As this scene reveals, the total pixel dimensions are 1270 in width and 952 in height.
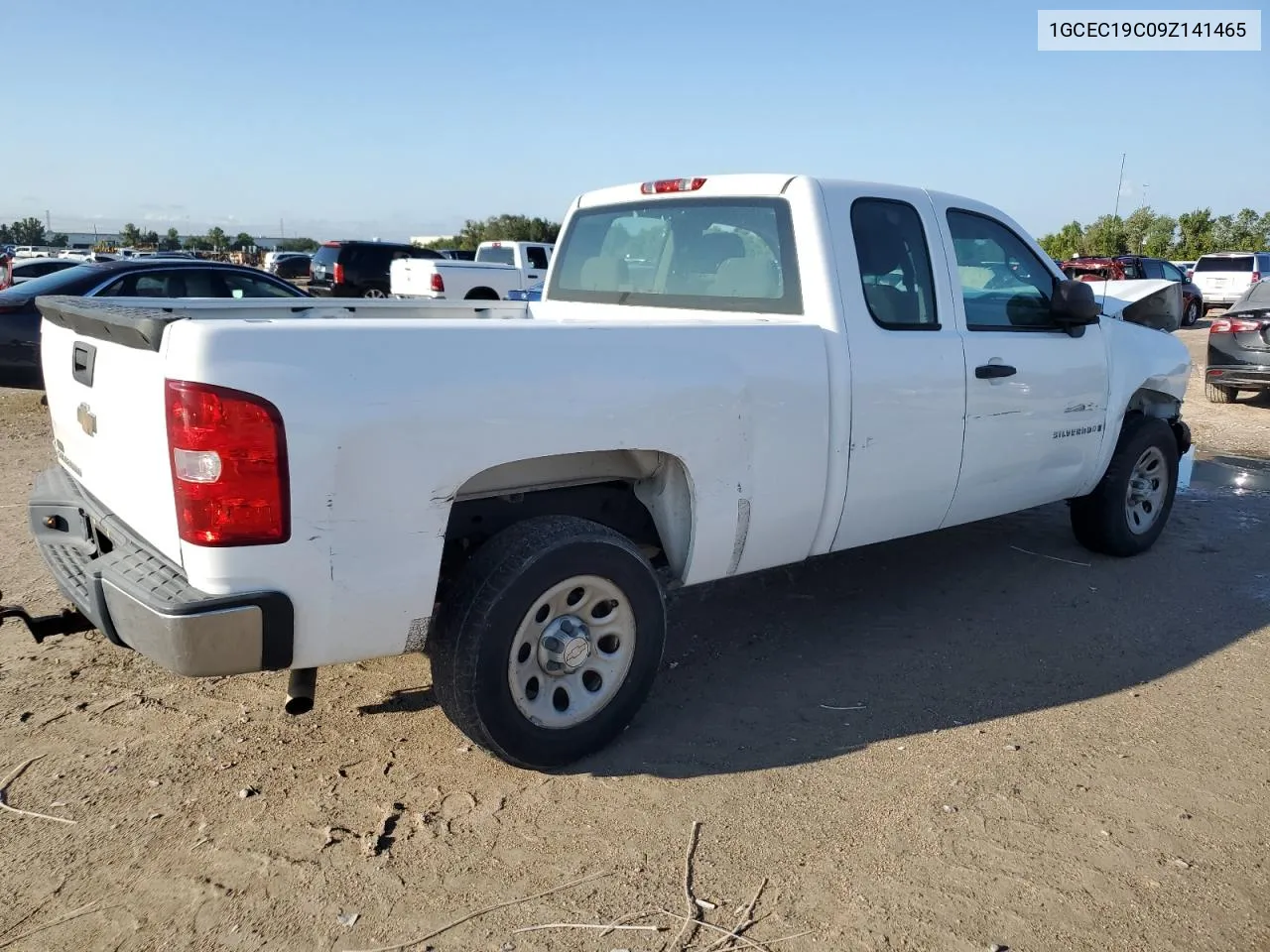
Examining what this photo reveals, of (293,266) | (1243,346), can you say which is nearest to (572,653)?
(1243,346)

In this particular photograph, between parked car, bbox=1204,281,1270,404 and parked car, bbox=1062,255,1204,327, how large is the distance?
7.37 m

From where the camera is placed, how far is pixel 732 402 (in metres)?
3.54

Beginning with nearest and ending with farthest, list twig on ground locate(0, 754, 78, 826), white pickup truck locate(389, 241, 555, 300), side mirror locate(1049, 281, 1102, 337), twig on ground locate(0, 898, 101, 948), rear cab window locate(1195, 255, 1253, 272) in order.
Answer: twig on ground locate(0, 898, 101, 948)
twig on ground locate(0, 754, 78, 826)
side mirror locate(1049, 281, 1102, 337)
white pickup truck locate(389, 241, 555, 300)
rear cab window locate(1195, 255, 1253, 272)

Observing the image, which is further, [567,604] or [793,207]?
[793,207]

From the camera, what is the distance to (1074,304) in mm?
4863

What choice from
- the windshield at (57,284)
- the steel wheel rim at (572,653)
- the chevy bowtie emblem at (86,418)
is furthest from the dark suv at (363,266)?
the steel wheel rim at (572,653)

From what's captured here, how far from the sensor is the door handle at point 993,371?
4.52 m

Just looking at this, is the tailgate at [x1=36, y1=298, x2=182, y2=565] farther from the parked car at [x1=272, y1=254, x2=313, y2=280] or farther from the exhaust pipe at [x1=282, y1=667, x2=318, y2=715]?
the parked car at [x1=272, y1=254, x2=313, y2=280]

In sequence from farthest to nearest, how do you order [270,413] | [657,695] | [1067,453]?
[1067,453], [657,695], [270,413]

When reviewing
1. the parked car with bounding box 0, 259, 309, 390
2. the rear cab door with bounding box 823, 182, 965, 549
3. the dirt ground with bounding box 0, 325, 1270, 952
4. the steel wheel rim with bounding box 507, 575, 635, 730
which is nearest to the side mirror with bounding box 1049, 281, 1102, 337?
the rear cab door with bounding box 823, 182, 965, 549

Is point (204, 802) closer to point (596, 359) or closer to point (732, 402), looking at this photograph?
point (596, 359)

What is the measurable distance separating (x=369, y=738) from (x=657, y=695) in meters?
1.14

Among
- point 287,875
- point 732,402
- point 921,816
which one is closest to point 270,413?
point 287,875

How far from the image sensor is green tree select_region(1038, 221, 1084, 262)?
4100 centimetres
